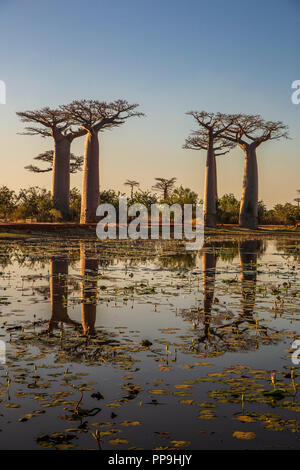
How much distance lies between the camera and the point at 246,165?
31375 millimetres

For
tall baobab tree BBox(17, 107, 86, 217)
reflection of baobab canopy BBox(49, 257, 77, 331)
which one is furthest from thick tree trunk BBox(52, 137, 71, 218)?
reflection of baobab canopy BBox(49, 257, 77, 331)

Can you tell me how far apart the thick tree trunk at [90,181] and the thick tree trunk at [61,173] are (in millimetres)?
3546

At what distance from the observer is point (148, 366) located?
12.7ft

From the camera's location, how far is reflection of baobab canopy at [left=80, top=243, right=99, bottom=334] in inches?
212

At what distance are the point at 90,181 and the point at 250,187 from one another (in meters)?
11.0

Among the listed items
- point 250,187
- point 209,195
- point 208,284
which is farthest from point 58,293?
point 209,195

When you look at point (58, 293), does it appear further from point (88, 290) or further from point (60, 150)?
point (60, 150)

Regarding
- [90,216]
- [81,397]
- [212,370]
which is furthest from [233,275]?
[90,216]

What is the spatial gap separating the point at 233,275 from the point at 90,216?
18130 millimetres

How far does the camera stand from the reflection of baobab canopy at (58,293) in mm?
5473

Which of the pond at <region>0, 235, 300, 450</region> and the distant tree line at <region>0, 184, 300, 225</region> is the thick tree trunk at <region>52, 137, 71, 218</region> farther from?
the pond at <region>0, 235, 300, 450</region>

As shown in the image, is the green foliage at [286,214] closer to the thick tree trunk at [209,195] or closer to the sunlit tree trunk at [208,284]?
the thick tree trunk at [209,195]
